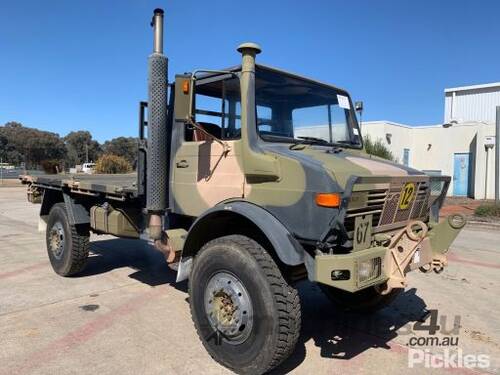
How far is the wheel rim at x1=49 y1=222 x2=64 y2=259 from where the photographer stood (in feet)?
21.8

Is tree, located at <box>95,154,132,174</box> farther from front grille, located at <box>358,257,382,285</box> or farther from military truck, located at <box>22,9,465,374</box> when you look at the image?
front grille, located at <box>358,257,382,285</box>

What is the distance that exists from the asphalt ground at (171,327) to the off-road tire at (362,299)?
10 centimetres

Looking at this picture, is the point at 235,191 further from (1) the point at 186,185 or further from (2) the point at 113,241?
(2) the point at 113,241

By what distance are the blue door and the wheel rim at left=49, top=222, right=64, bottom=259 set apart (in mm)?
22175

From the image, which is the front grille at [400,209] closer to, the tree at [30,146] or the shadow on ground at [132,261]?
the shadow on ground at [132,261]

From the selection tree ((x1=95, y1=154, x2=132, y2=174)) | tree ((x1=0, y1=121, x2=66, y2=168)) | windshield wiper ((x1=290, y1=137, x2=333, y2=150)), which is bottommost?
tree ((x1=95, y1=154, x2=132, y2=174))

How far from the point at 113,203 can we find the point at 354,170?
340 centimetres

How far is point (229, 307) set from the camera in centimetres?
383

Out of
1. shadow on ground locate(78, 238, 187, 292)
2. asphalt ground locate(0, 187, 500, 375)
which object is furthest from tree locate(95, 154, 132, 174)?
asphalt ground locate(0, 187, 500, 375)

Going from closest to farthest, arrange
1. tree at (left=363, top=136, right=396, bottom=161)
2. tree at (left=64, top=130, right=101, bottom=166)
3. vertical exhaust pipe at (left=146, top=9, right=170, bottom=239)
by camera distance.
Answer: vertical exhaust pipe at (left=146, top=9, right=170, bottom=239)
tree at (left=363, top=136, right=396, bottom=161)
tree at (left=64, top=130, right=101, bottom=166)

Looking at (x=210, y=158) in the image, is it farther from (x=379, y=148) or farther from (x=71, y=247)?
(x=379, y=148)

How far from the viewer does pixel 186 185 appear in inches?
185

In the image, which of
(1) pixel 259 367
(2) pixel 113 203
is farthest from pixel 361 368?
(2) pixel 113 203

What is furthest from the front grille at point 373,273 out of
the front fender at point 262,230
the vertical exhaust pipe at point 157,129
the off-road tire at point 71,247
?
the off-road tire at point 71,247
